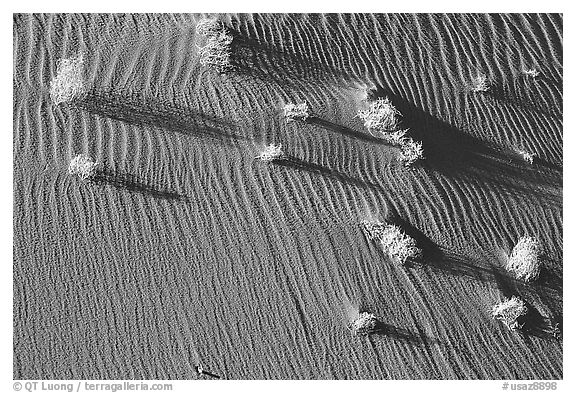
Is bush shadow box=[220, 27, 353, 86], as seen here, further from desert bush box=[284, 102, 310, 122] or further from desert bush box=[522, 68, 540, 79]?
desert bush box=[522, 68, 540, 79]

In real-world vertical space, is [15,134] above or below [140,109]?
below

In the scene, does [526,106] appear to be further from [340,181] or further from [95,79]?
[95,79]

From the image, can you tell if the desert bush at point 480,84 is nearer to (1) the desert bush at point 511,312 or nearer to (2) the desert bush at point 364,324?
(1) the desert bush at point 511,312

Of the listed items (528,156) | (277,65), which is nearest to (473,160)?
(528,156)

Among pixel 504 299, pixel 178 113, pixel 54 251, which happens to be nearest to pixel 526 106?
pixel 504 299

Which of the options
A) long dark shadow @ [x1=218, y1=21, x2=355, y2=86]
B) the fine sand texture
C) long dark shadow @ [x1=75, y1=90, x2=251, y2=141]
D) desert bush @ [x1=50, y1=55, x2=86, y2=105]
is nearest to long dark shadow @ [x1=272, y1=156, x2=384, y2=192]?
the fine sand texture

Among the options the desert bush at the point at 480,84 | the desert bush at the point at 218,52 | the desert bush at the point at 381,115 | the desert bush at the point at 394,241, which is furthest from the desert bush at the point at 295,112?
the desert bush at the point at 480,84
